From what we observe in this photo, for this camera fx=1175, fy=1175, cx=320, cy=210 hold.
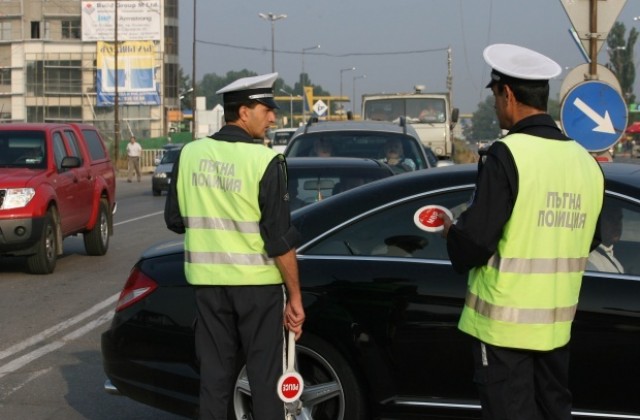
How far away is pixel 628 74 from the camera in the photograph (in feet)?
365

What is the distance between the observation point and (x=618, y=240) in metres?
5.66

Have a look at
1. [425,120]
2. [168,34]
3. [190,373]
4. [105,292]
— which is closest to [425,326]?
[190,373]

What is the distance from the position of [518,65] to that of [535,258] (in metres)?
0.66

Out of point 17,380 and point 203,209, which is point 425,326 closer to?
point 203,209

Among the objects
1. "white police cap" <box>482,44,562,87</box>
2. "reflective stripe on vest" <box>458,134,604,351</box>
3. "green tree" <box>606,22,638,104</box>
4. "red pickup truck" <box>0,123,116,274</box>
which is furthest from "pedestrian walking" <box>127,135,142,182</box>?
"green tree" <box>606,22,638,104</box>

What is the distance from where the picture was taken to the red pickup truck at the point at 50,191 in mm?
13438

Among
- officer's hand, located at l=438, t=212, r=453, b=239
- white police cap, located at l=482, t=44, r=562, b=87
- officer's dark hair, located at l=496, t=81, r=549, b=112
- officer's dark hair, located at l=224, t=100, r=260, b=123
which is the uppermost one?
white police cap, located at l=482, t=44, r=562, b=87

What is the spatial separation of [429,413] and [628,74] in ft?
363

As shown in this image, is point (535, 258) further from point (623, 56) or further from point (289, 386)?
point (623, 56)

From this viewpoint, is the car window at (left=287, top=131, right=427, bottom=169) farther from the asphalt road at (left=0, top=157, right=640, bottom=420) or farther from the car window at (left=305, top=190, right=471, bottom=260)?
the car window at (left=305, top=190, right=471, bottom=260)

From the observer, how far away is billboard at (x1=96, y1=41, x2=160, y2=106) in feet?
232

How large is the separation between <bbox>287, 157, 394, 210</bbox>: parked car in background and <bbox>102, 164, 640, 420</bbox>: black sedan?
3.90 metres

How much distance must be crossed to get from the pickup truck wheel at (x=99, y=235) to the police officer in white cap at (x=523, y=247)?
490 inches

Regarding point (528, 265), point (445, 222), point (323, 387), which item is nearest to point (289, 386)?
point (323, 387)
